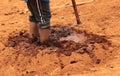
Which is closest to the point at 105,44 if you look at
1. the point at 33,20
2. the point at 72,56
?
the point at 72,56

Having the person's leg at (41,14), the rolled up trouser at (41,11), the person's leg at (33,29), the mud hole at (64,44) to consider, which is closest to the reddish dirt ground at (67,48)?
the mud hole at (64,44)

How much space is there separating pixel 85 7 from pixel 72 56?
7.49 ft

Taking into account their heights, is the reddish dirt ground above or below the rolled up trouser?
below

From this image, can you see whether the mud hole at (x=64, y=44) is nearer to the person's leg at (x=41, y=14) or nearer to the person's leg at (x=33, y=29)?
the person's leg at (x=33, y=29)

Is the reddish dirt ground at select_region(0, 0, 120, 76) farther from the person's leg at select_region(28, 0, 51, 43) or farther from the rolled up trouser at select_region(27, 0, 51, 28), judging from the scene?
the rolled up trouser at select_region(27, 0, 51, 28)

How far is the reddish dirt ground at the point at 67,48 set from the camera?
181 inches

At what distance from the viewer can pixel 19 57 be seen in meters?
4.99

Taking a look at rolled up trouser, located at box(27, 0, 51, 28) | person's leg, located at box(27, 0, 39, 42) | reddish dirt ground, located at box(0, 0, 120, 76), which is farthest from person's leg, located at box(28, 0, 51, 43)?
reddish dirt ground, located at box(0, 0, 120, 76)

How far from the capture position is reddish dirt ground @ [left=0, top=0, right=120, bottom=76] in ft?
15.1

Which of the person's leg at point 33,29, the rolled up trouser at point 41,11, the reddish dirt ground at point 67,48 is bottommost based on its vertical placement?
the reddish dirt ground at point 67,48

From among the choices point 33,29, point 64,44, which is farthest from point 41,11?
point 64,44

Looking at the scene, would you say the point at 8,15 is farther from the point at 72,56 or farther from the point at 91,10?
the point at 72,56

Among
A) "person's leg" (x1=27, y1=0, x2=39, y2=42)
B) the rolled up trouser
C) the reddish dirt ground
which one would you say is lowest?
the reddish dirt ground

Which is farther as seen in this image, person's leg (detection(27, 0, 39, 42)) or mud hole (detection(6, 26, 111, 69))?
person's leg (detection(27, 0, 39, 42))
